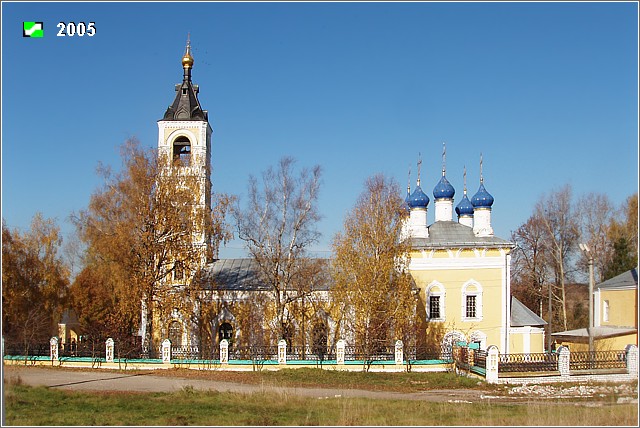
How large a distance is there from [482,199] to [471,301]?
4.24 metres

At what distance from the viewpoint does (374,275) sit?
23688mm

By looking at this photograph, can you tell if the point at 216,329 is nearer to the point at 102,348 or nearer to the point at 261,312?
the point at 261,312

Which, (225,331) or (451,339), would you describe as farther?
(451,339)

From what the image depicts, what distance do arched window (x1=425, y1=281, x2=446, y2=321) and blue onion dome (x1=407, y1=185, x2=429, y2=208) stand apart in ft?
10.9

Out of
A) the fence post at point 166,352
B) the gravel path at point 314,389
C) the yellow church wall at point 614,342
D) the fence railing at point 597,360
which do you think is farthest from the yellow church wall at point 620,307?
the fence post at point 166,352

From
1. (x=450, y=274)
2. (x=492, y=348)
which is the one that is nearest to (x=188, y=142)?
(x=450, y=274)

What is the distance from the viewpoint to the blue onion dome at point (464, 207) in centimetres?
3056

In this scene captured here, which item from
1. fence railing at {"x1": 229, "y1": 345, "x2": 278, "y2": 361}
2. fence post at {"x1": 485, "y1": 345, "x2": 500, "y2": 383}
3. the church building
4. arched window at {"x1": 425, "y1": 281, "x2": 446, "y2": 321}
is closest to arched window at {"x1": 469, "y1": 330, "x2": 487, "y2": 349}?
the church building

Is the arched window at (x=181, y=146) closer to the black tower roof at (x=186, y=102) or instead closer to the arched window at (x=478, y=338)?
the black tower roof at (x=186, y=102)

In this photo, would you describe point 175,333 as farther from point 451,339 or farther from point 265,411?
point 265,411

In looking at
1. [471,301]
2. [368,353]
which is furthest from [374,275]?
[471,301]

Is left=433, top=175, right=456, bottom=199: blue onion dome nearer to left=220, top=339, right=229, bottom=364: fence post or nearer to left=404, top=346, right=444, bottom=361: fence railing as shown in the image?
left=404, top=346, right=444, bottom=361: fence railing

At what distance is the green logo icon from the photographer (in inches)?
495

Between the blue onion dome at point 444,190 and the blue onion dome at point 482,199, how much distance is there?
92cm
